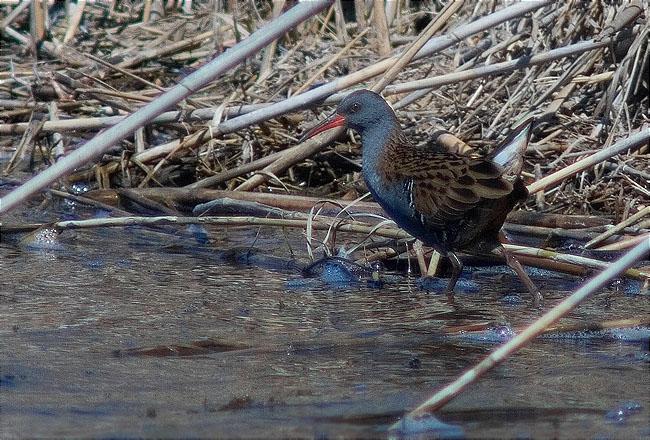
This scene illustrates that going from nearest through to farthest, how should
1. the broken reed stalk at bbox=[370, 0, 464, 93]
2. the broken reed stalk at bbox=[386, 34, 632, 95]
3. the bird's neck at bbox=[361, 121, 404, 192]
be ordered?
the bird's neck at bbox=[361, 121, 404, 192] < the broken reed stalk at bbox=[370, 0, 464, 93] < the broken reed stalk at bbox=[386, 34, 632, 95]

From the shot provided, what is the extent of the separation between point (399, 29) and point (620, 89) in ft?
6.25

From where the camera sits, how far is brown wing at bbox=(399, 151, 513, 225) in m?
4.03

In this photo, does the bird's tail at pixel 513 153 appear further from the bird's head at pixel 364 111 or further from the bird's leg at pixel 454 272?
the bird's head at pixel 364 111

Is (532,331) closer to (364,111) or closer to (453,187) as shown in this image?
(453,187)

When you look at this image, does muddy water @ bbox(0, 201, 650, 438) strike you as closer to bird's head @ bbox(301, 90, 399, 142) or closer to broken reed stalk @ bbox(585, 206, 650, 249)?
broken reed stalk @ bbox(585, 206, 650, 249)

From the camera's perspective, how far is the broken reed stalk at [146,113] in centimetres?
248

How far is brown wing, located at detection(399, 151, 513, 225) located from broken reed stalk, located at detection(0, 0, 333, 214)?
1.67 meters

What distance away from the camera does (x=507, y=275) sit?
4516 mm

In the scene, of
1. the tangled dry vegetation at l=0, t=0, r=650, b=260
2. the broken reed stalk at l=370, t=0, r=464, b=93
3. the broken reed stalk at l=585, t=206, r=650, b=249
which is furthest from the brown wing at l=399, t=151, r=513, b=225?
the tangled dry vegetation at l=0, t=0, r=650, b=260

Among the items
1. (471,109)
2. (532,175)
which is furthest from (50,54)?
(532,175)

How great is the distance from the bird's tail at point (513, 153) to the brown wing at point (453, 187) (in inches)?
4.2

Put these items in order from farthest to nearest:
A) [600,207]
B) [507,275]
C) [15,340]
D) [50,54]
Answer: [50,54] → [600,207] → [507,275] → [15,340]

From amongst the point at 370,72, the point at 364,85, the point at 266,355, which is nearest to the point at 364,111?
the point at 370,72

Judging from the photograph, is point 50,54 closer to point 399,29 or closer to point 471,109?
point 399,29
